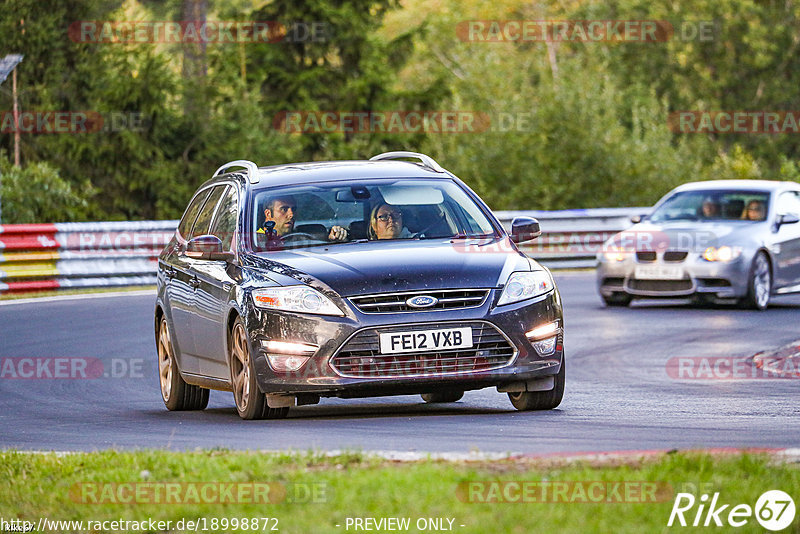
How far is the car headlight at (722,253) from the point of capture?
20.1 metres

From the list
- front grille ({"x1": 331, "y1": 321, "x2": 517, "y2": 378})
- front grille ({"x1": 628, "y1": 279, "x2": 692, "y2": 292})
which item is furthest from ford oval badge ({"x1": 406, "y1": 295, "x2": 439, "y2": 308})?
front grille ({"x1": 628, "y1": 279, "x2": 692, "y2": 292})

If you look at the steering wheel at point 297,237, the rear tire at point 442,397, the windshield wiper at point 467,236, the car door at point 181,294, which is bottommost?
the rear tire at point 442,397

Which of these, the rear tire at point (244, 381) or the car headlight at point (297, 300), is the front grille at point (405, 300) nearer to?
the car headlight at point (297, 300)

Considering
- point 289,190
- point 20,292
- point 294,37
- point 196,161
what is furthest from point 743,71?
point 289,190

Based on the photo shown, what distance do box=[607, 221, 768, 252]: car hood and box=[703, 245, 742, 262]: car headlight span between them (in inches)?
3.1

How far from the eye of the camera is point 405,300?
9.73 metres

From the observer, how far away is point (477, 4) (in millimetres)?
71875

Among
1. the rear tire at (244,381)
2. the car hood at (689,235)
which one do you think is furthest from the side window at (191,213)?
the car hood at (689,235)

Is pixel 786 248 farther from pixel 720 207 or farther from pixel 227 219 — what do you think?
pixel 227 219

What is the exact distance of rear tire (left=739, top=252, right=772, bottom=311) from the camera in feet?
66.5

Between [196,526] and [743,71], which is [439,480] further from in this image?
[743,71]

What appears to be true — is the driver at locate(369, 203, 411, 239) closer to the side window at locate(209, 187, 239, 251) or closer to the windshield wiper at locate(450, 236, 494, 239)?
the windshield wiper at locate(450, 236, 494, 239)

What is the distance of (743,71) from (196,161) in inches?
1331

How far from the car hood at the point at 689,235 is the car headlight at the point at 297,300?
11260 mm
